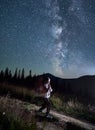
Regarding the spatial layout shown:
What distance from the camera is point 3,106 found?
9930 mm

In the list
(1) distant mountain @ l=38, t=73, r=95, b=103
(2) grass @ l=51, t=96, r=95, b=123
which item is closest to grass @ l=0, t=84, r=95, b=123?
(2) grass @ l=51, t=96, r=95, b=123

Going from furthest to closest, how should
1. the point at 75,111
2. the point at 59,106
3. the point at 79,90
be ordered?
the point at 79,90
the point at 75,111
the point at 59,106

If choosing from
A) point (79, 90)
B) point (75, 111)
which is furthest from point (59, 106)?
point (79, 90)

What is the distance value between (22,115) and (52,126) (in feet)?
10.9

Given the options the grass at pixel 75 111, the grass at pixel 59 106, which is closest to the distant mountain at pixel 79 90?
the grass at pixel 75 111

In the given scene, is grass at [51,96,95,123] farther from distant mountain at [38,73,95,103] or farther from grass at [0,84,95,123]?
distant mountain at [38,73,95,103]

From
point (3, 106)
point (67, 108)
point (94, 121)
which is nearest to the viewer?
point (3, 106)

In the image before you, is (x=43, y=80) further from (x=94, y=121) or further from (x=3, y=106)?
(x=94, y=121)

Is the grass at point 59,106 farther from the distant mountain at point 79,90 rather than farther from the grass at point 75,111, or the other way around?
the distant mountain at point 79,90

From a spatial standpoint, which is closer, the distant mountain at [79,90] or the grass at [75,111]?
the grass at [75,111]

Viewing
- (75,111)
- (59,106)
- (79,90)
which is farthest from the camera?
(79,90)

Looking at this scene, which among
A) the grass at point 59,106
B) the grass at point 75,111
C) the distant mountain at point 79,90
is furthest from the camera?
the distant mountain at point 79,90

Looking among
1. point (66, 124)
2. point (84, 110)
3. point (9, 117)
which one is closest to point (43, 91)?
point (66, 124)

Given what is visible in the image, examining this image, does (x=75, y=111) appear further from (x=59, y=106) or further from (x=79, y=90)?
(x=79, y=90)
